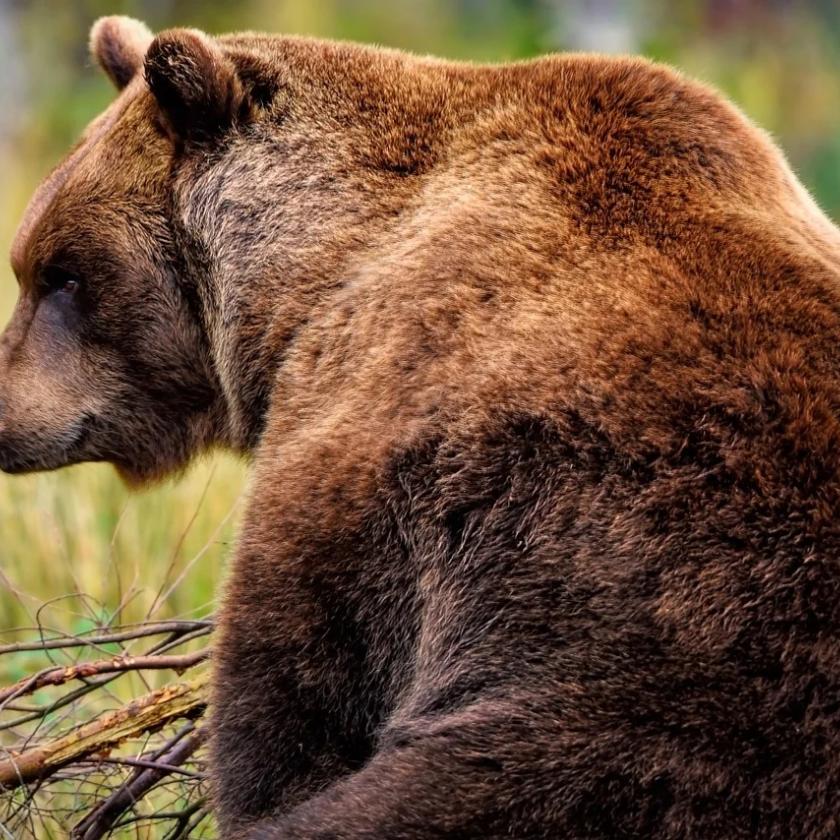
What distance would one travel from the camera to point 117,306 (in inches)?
181

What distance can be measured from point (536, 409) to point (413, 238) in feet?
2.66

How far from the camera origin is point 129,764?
446 cm

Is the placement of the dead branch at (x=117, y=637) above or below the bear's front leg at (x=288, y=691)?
below

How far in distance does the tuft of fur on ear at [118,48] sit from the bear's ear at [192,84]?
2.78 feet

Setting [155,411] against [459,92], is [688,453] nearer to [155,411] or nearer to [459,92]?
[459,92]

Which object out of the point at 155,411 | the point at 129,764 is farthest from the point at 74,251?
the point at 129,764

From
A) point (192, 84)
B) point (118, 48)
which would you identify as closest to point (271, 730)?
point (192, 84)

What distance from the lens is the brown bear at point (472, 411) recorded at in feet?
10.4

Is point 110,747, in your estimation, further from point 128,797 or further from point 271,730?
point 271,730

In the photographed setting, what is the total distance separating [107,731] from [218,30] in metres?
15.8

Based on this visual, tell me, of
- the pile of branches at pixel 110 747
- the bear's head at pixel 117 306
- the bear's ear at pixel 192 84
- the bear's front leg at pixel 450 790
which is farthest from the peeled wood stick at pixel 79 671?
the bear's ear at pixel 192 84

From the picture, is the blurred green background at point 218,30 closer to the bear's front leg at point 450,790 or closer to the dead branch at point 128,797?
the dead branch at point 128,797

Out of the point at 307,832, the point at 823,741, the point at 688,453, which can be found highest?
the point at 688,453

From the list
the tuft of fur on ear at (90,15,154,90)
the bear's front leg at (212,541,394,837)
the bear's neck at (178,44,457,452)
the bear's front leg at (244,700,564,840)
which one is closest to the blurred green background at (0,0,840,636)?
the tuft of fur on ear at (90,15,154,90)
